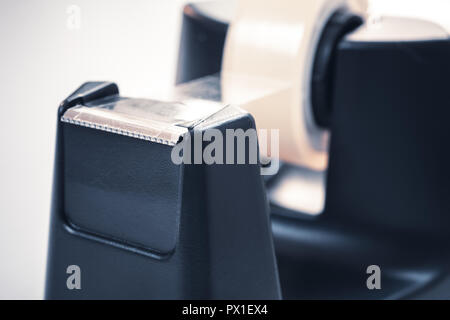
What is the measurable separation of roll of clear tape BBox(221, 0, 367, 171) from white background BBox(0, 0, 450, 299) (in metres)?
0.09

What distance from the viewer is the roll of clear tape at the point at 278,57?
0.54m

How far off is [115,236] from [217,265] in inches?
2.7

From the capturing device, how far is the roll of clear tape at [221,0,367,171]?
1.76ft

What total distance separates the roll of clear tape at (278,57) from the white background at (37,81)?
90mm

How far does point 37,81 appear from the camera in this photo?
0.55 m

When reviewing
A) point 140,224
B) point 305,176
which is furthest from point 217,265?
point 305,176

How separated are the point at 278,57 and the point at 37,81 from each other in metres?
0.21

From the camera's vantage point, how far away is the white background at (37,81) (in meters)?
0.53

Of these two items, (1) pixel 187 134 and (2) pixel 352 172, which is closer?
(1) pixel 187 134

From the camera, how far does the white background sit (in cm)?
53

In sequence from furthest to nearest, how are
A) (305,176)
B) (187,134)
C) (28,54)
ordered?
(305,176)
(28,54)
(187,134)
